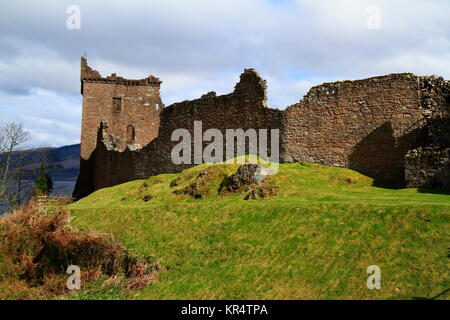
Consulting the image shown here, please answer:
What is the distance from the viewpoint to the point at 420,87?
22.8 metres

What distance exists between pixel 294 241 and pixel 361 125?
34.9 feet

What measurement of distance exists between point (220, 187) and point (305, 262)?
849 cm

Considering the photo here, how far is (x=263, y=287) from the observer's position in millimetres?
13570

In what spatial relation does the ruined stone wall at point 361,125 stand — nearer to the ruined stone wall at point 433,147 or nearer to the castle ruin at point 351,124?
the castle ruin at point 351,124

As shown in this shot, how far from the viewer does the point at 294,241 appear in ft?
50.3

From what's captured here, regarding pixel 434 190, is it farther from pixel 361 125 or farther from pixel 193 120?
pixel 193 120

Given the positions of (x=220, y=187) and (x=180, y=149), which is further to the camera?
(x=180, y=149)

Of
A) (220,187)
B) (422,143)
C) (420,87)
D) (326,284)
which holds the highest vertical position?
(420,87)
